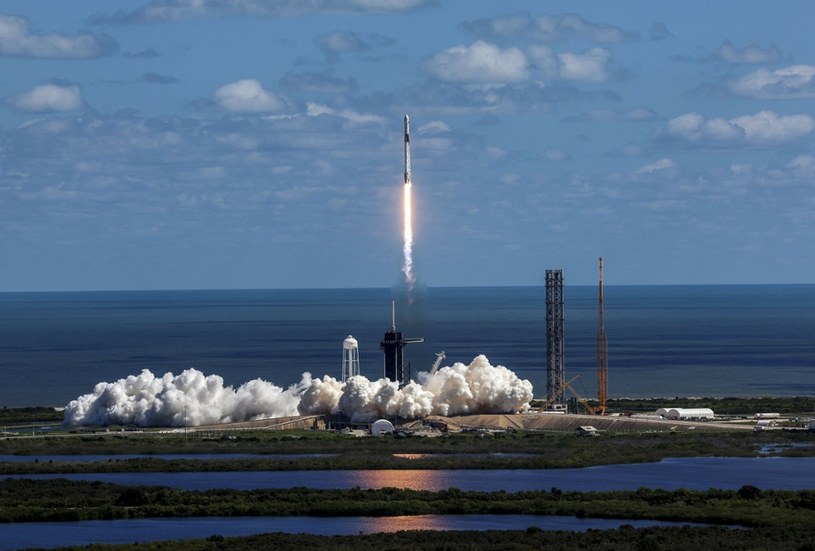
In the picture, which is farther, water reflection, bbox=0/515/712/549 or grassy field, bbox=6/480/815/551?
water reflection, bbox=0/515/712/549

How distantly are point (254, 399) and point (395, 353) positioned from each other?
34.5 ft

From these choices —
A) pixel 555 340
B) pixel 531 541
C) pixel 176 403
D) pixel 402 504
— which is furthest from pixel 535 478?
pixel 176 403

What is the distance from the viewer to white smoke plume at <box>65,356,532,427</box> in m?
117

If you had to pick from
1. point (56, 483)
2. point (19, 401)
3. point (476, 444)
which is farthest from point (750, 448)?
point (19, 401)

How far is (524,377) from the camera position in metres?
165

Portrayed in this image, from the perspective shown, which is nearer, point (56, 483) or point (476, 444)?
point (56, 483)

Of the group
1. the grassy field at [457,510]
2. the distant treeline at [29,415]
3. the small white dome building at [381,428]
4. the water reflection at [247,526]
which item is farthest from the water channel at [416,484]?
the distant treeline at [29,415]

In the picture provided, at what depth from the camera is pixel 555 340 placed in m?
118

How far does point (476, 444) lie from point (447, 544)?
38.0 meters

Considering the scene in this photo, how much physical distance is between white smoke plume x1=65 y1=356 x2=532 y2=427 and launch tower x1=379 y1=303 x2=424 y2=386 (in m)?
1.94

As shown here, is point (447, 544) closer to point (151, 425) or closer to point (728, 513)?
point (728, 513)

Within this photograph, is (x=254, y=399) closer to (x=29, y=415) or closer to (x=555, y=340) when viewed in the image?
(x=29, y=415)

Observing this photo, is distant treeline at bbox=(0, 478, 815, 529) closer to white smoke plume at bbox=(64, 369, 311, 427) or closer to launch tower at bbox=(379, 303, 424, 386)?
white smoke plume at bbox=(64, 369, 311, 427)

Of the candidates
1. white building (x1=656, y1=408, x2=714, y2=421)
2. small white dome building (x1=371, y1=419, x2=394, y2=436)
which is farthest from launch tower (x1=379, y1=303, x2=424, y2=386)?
white building (x1=656, y1=408, x2=714, y2=421)
